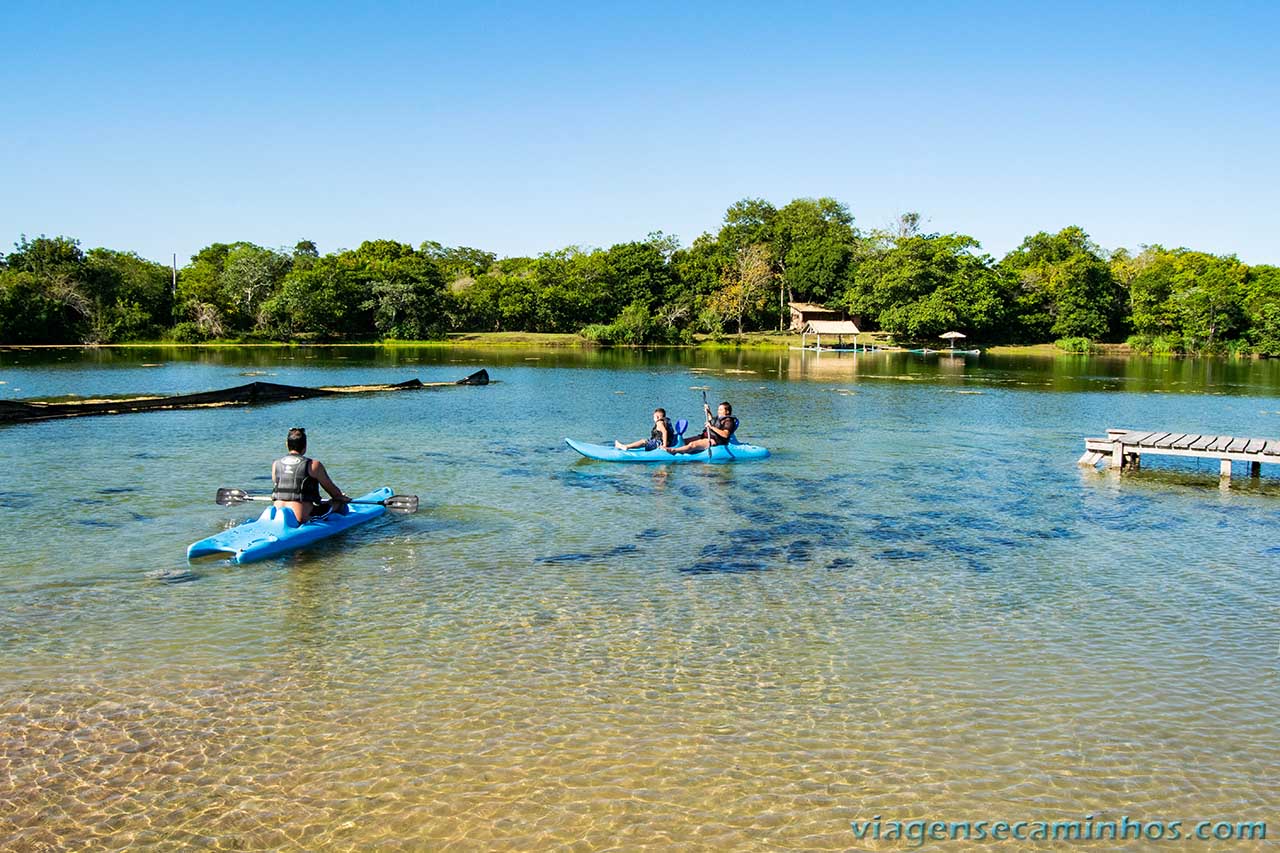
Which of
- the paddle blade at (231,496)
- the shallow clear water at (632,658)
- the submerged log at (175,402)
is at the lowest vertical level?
the shallow clear water at (632,658)

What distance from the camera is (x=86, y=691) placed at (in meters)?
8.38

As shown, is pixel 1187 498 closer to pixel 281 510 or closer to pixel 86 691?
pixel 281 510

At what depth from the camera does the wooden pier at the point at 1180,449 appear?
2081cm

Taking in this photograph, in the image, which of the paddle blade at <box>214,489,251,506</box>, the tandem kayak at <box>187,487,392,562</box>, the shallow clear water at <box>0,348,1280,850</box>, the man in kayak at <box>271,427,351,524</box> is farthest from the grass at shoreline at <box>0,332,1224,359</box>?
the man in kayak at <box>271,427,351,524</box>

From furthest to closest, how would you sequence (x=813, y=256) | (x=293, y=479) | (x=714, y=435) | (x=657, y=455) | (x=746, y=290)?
(x=813, y=256)
(x=746, y=290)
(x=714, y=435)
(x=657, y=455)
(x=293, y=479)

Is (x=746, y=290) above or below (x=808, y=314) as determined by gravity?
above

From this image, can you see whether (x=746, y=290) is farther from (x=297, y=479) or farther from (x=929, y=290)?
(x=297, y=479)

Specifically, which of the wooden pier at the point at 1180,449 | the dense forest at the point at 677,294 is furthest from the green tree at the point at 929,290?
the wooden pier at the point at 1180,449

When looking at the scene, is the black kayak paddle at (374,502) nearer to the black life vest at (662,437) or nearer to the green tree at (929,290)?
the black life vest at (662,437)

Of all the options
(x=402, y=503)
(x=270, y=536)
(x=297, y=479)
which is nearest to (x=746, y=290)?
(x=402, y=503)

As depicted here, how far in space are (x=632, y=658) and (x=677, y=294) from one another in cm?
9187

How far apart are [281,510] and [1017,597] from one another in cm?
1024

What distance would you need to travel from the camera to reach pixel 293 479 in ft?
44.0

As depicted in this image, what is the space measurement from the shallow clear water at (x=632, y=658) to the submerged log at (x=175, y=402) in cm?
688
